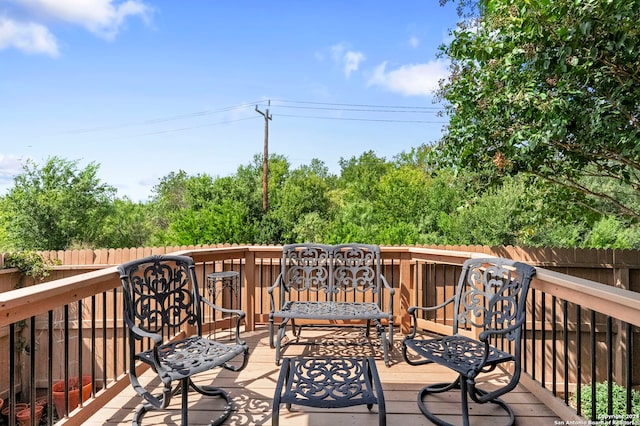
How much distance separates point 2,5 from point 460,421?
533 inches

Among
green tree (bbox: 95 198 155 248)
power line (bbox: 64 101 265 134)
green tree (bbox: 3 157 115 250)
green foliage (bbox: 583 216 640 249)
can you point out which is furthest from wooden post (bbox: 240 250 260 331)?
power line (bbox: 64 101 265 134)

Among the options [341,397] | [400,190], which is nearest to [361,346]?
[341,397]

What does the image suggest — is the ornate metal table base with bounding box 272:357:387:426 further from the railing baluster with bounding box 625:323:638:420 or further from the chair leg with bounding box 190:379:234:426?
the railing baluster with bounding box 625:323:638:420

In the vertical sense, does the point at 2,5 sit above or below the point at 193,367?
above

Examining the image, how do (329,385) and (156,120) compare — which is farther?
(156,120)

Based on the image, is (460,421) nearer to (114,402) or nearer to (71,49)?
(114,402)

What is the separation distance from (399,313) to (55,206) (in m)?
11.7

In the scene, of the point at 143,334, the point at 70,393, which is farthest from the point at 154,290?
the point at 70,393

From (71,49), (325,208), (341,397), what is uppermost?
(71,49)

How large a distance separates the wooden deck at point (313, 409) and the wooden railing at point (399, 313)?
0.11 meters

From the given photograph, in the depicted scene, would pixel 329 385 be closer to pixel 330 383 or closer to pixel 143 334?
pixel 330 383

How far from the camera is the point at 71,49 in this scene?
36.1 feet

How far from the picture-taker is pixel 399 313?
13.5ft

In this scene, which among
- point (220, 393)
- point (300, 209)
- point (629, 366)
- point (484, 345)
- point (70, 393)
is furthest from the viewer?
point (300, 209)
